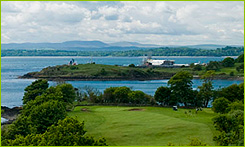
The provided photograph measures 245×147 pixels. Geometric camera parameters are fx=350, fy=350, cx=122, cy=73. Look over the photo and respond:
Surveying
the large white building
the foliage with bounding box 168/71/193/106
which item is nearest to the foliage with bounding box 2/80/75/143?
the foliage with bounding box 168/71/193/106

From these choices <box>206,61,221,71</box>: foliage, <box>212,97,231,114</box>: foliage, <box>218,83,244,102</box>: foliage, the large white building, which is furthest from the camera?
the large white building

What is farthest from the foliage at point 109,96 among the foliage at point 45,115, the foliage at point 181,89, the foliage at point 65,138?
the foliage at point 65,138

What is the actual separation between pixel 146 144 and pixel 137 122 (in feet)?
24.4

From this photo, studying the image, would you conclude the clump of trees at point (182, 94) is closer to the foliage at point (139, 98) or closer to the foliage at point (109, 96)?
the foliage at point (139, 98)

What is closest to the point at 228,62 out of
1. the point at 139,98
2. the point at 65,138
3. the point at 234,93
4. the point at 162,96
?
the point at 162,96

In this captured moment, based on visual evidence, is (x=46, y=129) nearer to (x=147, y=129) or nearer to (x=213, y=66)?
(x=147, y=129)

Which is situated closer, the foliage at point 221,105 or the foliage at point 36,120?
the foliage at point 36,120

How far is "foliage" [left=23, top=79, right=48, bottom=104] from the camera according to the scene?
44594 mm

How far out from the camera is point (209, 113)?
41281 millimetres

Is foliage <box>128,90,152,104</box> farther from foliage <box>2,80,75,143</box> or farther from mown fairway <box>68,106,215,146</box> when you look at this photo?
foliage <box>2,80,75,143</box>

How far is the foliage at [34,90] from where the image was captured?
146 feet

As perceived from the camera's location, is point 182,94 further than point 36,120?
Yes

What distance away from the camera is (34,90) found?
44875 mm

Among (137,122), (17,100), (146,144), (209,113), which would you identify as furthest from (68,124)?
(17,100)
